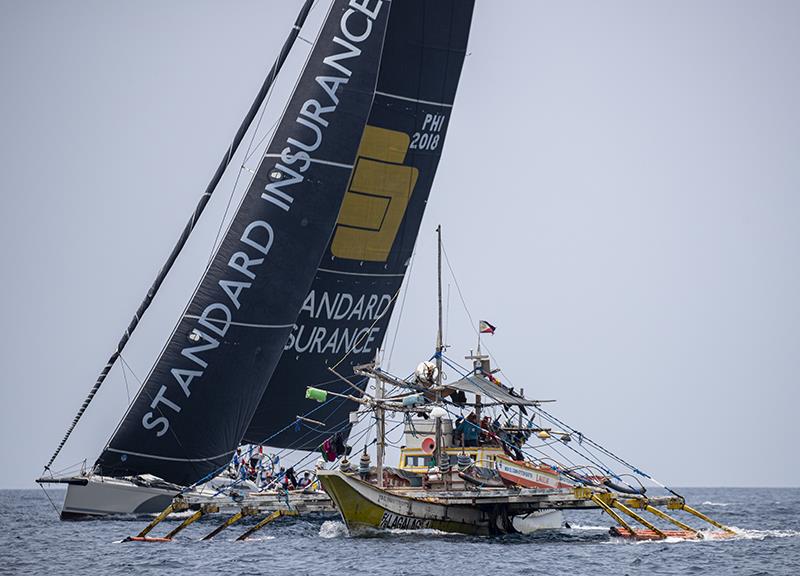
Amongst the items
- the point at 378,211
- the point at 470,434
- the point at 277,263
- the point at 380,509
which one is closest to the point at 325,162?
the point at 277,263

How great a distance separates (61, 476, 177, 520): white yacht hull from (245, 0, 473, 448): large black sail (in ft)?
21.9

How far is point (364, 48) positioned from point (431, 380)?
35.6ft

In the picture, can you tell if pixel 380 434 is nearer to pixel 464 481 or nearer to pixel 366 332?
pixel 464 481

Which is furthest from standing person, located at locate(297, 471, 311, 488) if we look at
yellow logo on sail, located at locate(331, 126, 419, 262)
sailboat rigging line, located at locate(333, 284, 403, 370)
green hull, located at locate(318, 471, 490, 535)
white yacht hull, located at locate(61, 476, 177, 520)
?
green hull, located at locate(318, 471, 490, 535)

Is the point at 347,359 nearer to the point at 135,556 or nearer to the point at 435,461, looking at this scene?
the point at 435,461

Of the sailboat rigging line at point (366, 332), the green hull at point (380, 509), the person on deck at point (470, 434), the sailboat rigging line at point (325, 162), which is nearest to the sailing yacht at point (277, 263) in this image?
the sailboat rigging line at point (325, 162)

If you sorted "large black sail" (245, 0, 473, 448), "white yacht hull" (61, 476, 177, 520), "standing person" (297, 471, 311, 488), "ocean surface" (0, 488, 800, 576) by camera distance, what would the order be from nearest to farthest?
1. "ocean surface" (0, 488, 800, 576)
2. "white yacht hull" (61, 476, 177, 520)
3. "standing person" (297, 471, 311, 488)
4. "large black sail" (245, 0, 473, 448)

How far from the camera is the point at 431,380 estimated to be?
1591 inches

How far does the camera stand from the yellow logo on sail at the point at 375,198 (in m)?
46.8

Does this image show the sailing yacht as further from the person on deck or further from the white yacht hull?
the person on deck

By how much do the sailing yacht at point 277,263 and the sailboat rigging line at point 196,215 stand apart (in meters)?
0.04

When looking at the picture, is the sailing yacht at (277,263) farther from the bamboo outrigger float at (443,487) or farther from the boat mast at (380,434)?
the boat mast at (380,434)

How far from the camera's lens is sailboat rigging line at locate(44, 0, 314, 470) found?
3938cm

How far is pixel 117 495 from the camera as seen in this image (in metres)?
40.0
